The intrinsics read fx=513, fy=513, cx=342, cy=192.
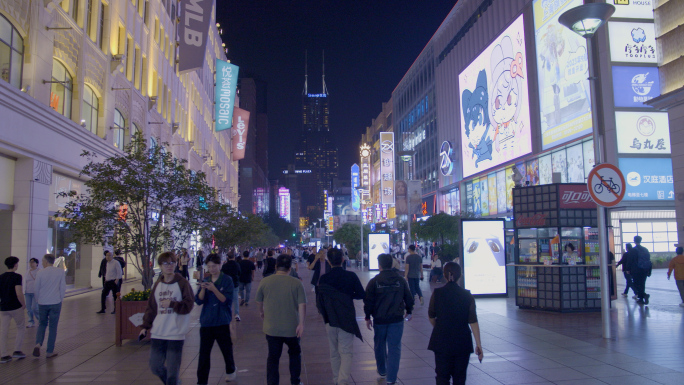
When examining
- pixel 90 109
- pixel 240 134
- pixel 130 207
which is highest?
pixel 240 134

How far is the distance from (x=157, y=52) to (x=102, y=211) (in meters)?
21.4

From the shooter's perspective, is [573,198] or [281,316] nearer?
[281,316]

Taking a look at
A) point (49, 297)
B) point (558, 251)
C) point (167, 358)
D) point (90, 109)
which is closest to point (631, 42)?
point (558, 251)

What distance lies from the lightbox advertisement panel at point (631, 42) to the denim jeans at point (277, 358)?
31572mm

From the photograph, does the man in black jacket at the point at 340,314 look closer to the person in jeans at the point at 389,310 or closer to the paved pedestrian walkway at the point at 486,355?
the person in jeans at the point at 389,310

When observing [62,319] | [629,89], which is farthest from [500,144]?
[62,319]

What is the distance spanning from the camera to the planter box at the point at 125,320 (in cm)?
998

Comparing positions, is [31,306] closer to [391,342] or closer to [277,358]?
[277,358]

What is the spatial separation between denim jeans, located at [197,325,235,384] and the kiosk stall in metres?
9.61

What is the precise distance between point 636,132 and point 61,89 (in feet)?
100

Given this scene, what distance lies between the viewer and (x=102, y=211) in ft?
38.0

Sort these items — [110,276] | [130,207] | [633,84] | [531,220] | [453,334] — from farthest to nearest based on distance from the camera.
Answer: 1. [633,84]
2. [110,276]
3. [531,220]
4. [130,207]
5. [453,334]

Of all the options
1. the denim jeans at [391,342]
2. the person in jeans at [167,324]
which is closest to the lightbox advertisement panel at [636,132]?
the denim jeans at [391,342]

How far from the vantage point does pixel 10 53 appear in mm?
15180
